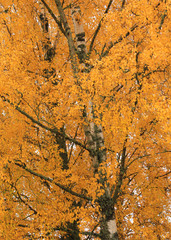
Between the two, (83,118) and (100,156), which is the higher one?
(83,118)

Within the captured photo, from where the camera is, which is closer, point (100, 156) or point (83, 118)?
point (100, 156)

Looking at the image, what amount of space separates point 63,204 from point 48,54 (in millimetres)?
4875

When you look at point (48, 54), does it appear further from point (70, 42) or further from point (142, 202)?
point (142, 202)

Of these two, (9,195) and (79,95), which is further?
(9,195)

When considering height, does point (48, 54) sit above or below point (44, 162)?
above

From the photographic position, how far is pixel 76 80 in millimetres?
4895

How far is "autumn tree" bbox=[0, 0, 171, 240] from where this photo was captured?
14.2ft

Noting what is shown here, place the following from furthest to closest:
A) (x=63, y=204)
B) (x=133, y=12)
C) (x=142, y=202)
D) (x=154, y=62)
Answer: (x=142, y=202) < (x=63, y=204) < (x=133, y=12) < (x=154, y=62)

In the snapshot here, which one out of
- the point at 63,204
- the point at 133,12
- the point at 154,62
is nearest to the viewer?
the point at 154,62

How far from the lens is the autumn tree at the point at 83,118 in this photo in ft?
14.2

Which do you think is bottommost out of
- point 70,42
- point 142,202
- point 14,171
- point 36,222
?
point 36,222

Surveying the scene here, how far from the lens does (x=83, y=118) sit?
536 centimetres

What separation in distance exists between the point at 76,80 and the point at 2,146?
259 cm

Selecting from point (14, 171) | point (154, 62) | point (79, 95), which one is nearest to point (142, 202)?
point (14, 171)
